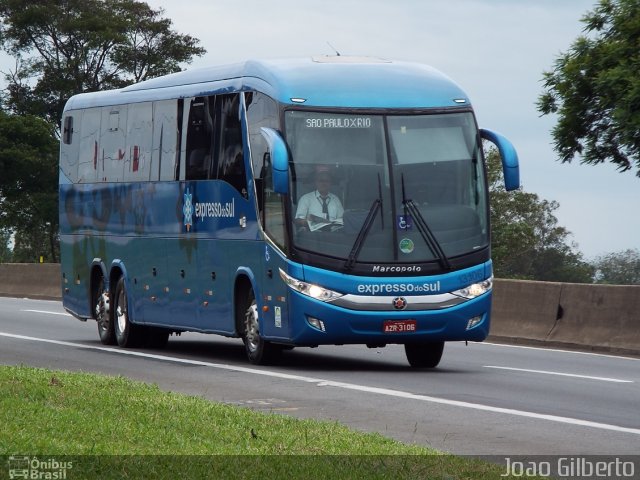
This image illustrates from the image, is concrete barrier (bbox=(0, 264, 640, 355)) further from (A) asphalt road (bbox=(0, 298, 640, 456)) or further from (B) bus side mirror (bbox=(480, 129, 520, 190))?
(B) bus side mirror (bbox=(480, 129, 520, 190))

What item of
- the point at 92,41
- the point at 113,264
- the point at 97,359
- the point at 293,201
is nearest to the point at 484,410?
the point at 293,201

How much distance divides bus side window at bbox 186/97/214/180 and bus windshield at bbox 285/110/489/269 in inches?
106

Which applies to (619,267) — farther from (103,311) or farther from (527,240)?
(103,311)

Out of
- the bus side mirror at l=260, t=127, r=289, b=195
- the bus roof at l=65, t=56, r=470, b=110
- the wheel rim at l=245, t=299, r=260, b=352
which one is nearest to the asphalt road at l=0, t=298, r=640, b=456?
the wheel rim at l=245, t=299, r=260, b=352

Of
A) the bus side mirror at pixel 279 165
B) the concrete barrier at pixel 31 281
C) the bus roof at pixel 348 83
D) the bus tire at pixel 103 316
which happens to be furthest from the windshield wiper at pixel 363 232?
the concrete barrier at pixel 31 281

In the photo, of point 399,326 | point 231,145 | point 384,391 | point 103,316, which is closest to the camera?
point 384,391

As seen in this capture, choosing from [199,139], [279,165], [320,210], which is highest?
[199,139]

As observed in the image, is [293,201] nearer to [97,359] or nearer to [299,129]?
[299,129]

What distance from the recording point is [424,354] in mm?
19797

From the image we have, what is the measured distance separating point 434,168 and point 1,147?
199 ft

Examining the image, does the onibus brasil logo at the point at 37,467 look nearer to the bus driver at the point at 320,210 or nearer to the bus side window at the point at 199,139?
the bus driver at the point at 320,210

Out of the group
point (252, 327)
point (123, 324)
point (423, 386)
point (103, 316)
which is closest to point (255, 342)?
point (252, 327)

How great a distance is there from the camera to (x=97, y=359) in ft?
68.0

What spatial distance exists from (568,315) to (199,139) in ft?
23.0
